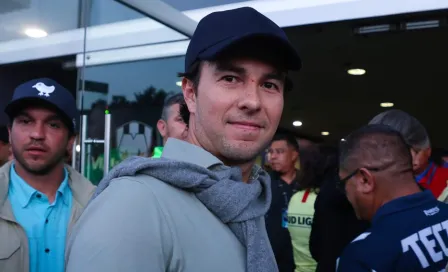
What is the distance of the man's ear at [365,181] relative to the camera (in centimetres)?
206

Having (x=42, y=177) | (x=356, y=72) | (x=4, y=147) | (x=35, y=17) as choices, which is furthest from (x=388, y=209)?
(x=356, y=72)

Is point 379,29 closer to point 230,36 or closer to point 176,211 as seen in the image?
point 230,36

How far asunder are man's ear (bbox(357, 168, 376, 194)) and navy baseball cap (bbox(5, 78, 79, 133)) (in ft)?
4.35

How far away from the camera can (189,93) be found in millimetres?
1241

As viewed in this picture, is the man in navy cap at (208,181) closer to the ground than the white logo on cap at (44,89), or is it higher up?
closer to the ground

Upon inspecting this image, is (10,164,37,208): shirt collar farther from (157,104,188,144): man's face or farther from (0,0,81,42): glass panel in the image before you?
(0,0,81,42): glass panel

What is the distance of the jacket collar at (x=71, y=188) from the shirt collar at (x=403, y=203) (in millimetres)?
1265

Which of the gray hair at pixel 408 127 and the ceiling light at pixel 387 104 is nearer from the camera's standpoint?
the gray hair at pixel 408 127

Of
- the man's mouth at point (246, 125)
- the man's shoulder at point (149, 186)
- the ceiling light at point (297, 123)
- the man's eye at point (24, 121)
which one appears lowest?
the man's shoulder at point (149, 186)

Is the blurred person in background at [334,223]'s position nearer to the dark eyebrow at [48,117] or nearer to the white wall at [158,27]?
the dark eyebrow at [48,117]

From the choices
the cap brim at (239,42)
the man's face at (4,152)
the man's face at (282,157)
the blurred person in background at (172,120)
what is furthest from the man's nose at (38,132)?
the man's face at (282,157)

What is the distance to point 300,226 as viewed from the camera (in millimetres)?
3441

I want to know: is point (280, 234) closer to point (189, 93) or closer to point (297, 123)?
point (189, 93)

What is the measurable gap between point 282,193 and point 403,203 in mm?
1863
